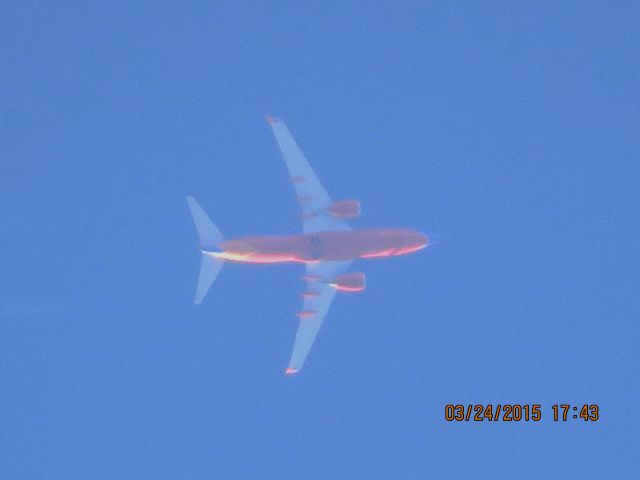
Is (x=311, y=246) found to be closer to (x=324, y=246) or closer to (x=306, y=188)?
(x=324, y=246)

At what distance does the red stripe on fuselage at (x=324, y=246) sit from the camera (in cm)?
2127

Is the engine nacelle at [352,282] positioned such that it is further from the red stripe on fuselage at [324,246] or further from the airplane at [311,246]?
the red stripe on fuselage at [324,246]

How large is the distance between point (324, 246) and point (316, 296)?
0.93m

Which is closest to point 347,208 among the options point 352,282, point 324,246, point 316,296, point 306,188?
point 324,246

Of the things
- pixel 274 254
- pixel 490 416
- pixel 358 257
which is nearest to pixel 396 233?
pixel 358 257

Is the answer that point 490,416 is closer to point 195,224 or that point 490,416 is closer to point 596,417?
point 596,417

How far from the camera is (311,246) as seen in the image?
21.6 m

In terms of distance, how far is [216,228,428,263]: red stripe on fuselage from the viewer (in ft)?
69.8

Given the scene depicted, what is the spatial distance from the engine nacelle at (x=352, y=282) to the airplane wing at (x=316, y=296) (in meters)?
0.34

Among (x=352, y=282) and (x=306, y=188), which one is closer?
(x=352, y=282)

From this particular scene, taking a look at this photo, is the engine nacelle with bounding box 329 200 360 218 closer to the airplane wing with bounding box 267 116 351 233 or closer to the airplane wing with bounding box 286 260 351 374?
the airplane wing with bounding box 267 116 351 233

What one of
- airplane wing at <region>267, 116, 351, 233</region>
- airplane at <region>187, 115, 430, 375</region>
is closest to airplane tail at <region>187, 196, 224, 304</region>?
airplane at <region>187, 115, 430, 375</region>

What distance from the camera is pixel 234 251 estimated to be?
21422 mm

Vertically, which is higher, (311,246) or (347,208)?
(347,208)
